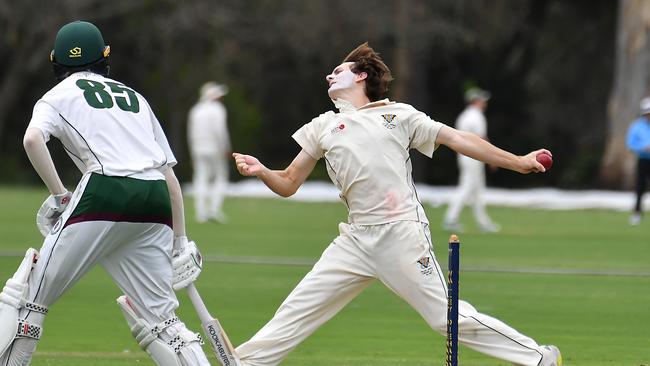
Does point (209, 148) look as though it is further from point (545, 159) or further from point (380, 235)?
point (545, 159)

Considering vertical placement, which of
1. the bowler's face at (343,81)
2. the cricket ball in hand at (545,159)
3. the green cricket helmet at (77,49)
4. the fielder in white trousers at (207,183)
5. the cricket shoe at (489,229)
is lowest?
the cricket shoe at (489,229)

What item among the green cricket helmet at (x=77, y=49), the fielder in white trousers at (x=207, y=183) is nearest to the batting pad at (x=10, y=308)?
the green cricket helmet at (x=77, y=49)

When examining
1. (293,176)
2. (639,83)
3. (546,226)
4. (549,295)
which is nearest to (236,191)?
(639,83)

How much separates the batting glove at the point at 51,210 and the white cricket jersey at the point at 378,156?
5.30 ft

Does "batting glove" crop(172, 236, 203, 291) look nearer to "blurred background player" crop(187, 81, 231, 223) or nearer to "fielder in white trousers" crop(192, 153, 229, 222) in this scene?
"fielder in white trousers" crop(192, 153, 229, 222)

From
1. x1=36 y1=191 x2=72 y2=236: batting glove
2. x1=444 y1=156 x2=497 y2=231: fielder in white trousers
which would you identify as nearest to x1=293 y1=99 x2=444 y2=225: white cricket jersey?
x1=36 y1=191 x2=72 y2=236: batting glove

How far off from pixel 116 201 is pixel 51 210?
362 mm

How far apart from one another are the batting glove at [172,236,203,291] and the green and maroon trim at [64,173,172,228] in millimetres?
336

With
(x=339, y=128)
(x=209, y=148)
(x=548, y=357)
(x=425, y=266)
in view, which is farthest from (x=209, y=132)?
(x=548, y=357)

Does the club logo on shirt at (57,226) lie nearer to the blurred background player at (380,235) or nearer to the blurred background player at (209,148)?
the blurred background player at (380,235)

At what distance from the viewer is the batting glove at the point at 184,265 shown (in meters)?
7.43

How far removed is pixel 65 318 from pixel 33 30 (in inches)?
1327

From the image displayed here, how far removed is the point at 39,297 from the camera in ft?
23.3

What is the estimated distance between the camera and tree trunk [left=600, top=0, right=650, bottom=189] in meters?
34.9
